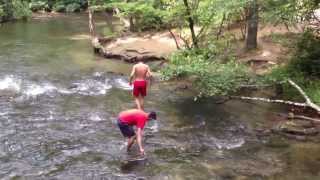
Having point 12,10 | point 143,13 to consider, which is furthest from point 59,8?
point 143,13

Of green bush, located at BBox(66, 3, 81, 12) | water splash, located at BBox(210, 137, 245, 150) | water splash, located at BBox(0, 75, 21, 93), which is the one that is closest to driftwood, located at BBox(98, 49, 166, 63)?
water splash, located at BBox(0, 75, 21, 93)

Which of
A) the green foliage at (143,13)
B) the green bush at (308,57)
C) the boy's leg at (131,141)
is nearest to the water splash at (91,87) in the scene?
the green foliage at (143,13)

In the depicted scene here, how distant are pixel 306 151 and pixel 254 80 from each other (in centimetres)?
372

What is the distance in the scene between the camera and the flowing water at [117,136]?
1020 centimetres

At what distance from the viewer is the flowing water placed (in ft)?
33.4

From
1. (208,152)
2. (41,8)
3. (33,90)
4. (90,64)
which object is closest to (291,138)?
(208,152)

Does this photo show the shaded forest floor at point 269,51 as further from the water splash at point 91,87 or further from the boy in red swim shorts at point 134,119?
the boy in red swim shorts at point 134,119

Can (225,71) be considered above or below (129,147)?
above

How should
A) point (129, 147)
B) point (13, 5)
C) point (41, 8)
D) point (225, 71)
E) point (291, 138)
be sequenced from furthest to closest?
point (41, 8), point (13, 5), point (225, 71), point (291, 138), point (129, 147)

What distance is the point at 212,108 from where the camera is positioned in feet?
48.9

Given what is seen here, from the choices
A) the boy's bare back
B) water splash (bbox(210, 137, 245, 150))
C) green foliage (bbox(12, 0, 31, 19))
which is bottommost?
water splash (bbox(210, 137, 245, 150))

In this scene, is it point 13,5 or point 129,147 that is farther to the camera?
point 13,5

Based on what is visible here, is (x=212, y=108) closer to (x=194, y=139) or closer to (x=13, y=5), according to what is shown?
(x=194, y=139)

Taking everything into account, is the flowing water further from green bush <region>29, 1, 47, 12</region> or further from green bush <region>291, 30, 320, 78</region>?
green bush <region>29, 1, 47, 12</region>
